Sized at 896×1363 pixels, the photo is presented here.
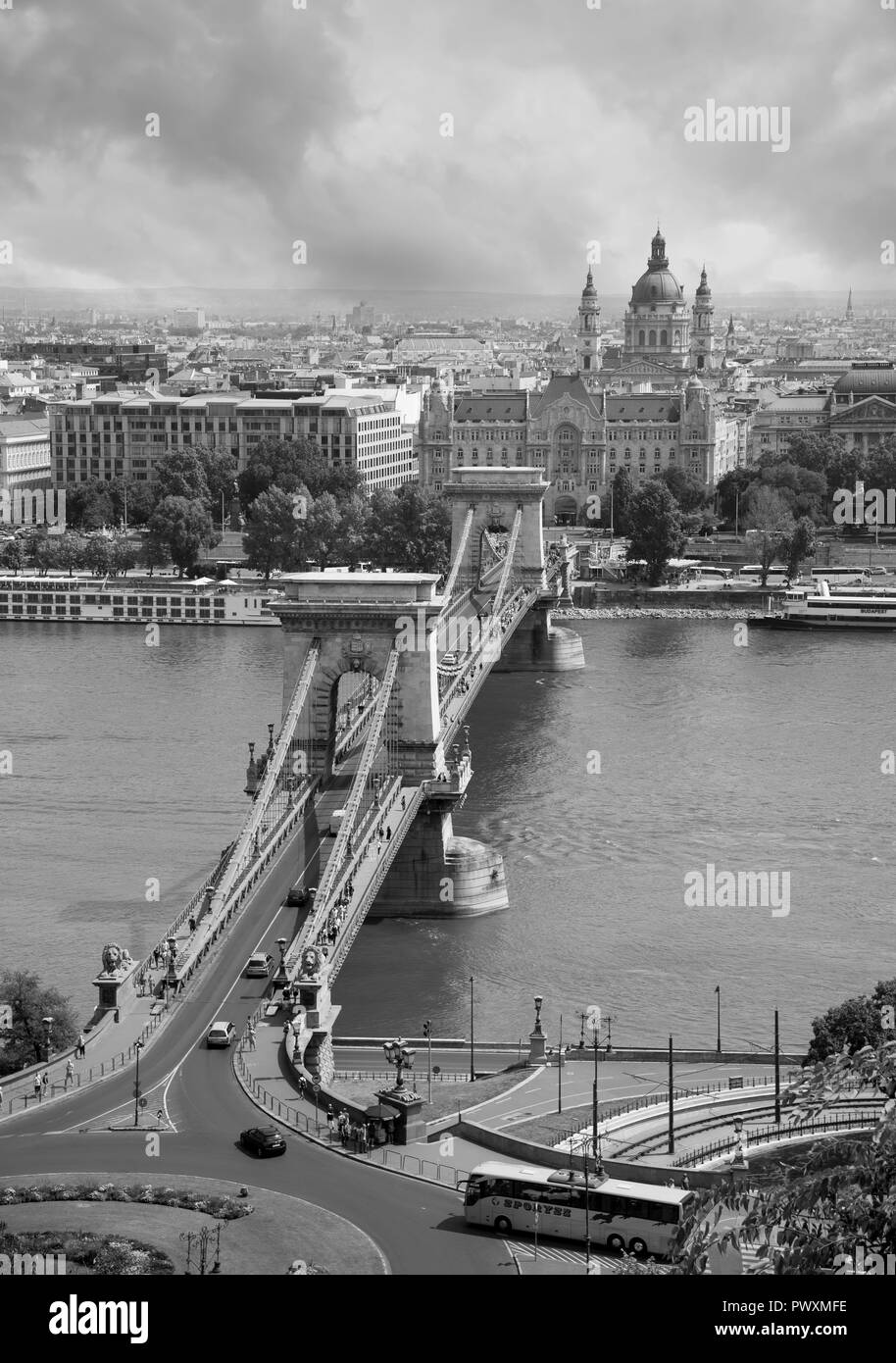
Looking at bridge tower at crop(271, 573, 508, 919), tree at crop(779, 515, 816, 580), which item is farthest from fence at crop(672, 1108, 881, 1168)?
tree at crop(779, 515, 816, 580)

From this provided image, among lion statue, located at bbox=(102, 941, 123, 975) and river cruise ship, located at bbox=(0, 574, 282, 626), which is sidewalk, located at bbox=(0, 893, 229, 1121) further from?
river cruise ship, located at bbox=(0, 574, 282, 626)

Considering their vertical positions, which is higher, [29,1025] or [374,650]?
[374,650]

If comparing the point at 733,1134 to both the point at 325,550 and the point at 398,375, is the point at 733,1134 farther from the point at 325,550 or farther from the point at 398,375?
the point at 398,375

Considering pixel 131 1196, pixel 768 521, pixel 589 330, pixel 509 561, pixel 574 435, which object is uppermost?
pixel 589 330

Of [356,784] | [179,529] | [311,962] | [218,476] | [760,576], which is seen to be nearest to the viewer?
[311,962]

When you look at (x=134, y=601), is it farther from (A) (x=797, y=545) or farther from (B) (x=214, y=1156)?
(B) (x=214, y=1156)

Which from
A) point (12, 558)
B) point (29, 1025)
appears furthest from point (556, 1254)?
point (12, 558)

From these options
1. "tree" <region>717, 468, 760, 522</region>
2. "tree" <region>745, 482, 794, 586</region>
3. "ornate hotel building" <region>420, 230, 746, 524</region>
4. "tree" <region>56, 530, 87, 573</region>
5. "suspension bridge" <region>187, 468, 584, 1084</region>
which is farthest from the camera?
"ornate hotel building" <region>420, 230, 746, 524</region>
